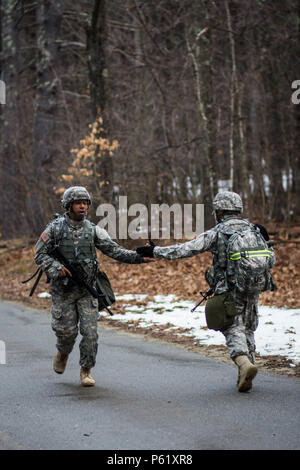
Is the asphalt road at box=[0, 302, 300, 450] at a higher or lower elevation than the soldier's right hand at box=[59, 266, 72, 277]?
lower

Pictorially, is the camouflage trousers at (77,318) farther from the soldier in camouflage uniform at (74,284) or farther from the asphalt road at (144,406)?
the asphalt road at (144,406)

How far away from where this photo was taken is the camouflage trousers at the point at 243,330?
22.5ft

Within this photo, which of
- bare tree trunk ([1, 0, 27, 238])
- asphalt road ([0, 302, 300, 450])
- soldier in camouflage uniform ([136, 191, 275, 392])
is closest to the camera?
asphalt road ([0, 302, 300, 450])

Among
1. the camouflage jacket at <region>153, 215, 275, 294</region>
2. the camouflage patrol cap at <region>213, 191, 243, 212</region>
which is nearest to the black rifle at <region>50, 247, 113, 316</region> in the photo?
the camouflage jacket at <region>153, 215, 275, 294</region>

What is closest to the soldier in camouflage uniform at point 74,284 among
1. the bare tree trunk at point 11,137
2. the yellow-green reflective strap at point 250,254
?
the yellow-green reflective strap at point 250,254

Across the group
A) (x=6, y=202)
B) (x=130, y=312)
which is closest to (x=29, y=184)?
(x=6, y=202)

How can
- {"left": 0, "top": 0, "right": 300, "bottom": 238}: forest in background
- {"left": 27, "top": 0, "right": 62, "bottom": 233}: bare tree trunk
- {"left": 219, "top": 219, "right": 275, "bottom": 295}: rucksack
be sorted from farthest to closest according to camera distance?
{"left": 27, "top": 0, "right": 62, "bottom": 233}: bare tree trunk < {"left": 0, "top": 0, "right": 300, "bottom": 238}: forest in background < {"left": 219, "top": 219, "right": 275, "bottom": 295}: rucksack

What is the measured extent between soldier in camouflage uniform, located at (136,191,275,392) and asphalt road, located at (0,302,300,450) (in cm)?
45

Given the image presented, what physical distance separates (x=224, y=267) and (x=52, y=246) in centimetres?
174

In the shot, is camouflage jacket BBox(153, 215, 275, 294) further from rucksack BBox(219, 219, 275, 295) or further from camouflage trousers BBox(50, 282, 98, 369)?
camouflage trousers BBox(50, 282, 98, 369)

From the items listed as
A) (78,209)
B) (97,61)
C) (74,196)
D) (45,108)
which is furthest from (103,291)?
(45,108)

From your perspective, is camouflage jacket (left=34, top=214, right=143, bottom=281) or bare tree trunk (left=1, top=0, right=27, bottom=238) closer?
camouflage jacket (left=34, top=214, right=143, bottom=281)

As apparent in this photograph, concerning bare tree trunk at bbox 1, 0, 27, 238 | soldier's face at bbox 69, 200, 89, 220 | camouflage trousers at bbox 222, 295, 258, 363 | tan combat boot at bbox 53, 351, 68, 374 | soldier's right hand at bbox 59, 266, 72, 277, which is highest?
bare tree trunk at bbox 1, 0, 27, 238

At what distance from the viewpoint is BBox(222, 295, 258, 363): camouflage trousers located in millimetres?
6864
